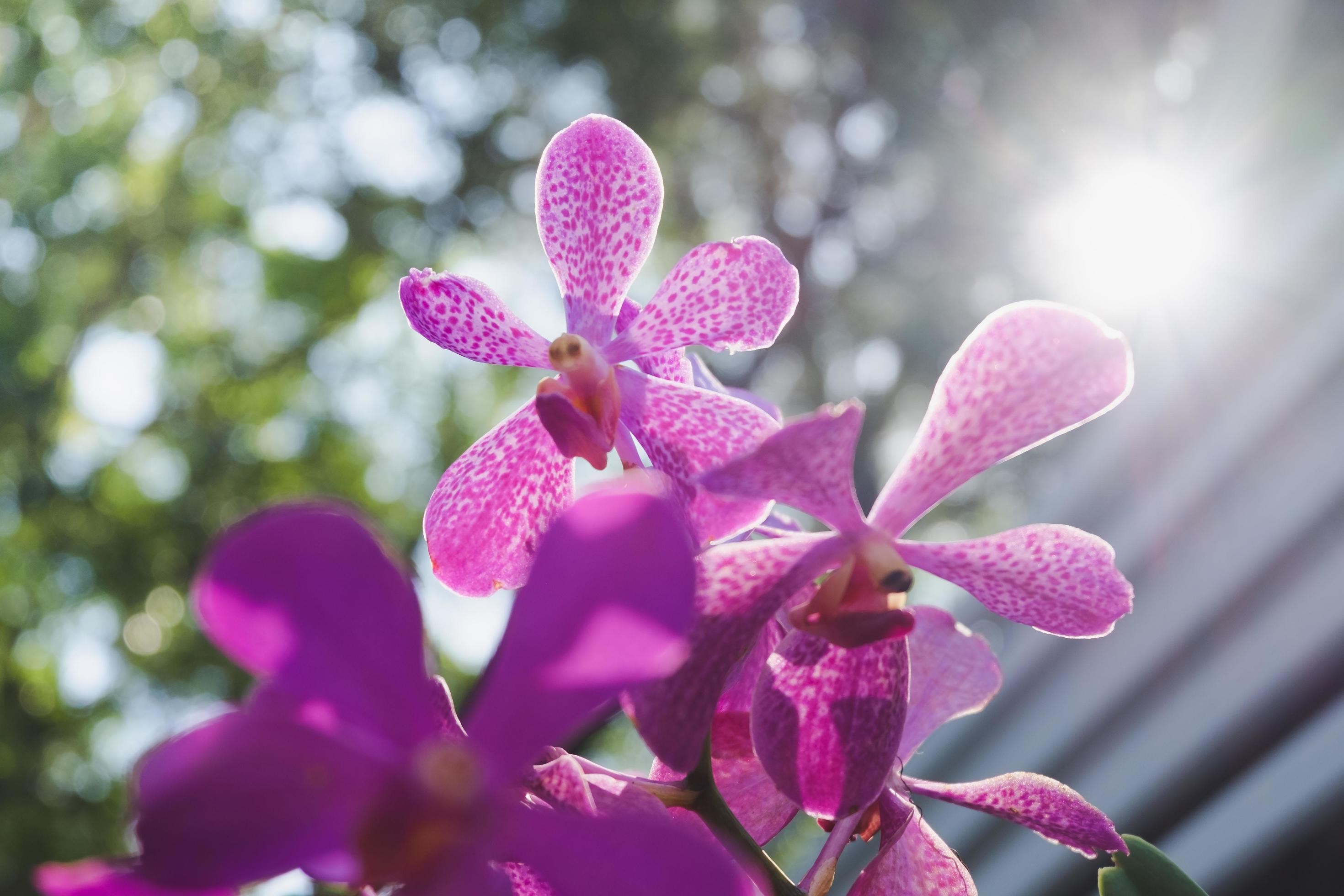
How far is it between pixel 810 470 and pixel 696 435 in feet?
0.51

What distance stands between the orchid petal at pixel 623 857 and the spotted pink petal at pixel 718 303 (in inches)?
14.0

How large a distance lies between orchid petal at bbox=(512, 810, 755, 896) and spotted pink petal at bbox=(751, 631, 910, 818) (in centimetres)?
13

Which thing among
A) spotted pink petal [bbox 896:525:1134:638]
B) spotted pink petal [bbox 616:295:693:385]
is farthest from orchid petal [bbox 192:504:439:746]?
spotted pink petal [bbox 616:295:693:385]

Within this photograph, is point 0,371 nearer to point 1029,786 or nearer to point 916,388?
point 916,388

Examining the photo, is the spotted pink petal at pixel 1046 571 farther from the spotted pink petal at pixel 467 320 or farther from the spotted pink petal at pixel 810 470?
the spotted pink petal at pixel 467 320

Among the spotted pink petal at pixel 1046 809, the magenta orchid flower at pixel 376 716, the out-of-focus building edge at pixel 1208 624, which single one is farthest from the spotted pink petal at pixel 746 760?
the out-of-focus building edge at pixel 1208 624

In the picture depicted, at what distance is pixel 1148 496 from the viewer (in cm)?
165

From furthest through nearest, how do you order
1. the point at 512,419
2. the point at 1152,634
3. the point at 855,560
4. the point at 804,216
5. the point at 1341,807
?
the point at 804,216, the point at 1152,634, the point at 1341,807, the point at 512,419, the point at 855,560

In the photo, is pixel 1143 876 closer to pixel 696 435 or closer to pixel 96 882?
pixel 696 435

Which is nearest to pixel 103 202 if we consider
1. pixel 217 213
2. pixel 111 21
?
pixel 217 213

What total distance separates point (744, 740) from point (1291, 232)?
131cm

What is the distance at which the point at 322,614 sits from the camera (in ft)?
0.95

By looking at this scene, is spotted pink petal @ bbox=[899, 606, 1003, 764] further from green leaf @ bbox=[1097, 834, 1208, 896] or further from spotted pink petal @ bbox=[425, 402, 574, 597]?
spotted pink petal @ bbox=[425, 402, 574, 597]

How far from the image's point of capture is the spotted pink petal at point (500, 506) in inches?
23.8
